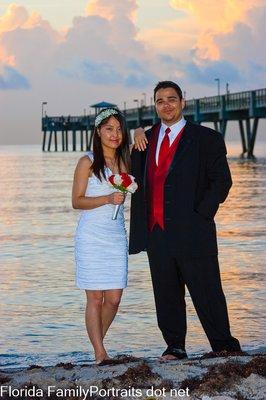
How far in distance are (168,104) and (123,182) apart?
0.57 meters

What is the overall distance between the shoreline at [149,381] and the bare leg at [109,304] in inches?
20.0

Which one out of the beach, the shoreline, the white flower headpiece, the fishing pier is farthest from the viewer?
the fishing pier

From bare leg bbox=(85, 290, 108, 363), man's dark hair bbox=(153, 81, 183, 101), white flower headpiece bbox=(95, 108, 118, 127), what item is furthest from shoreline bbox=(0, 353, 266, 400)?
man's dark hair bbox=(153, 81, 183, 101)

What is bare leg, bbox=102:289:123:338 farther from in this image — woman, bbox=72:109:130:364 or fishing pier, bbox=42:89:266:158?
fishing pier, bbox=42:89:266:158

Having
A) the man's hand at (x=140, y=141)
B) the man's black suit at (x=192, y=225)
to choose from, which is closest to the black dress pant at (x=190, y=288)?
the man's black suit at (x=192, y=225)

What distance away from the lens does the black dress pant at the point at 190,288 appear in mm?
5996

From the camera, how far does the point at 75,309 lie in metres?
9.10

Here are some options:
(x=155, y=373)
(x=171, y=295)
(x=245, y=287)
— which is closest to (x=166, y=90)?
(x=171, y=295)

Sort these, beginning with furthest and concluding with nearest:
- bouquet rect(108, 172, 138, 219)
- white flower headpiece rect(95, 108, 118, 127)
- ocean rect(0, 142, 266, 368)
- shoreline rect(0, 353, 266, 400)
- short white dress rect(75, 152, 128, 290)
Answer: ocean rect(0, 142, 266, 368) < white flower headpiece rect(95, 108, 118, 127) < short white dress rect(75, 152, 128, 290) < bouquet rect(108, 172, 138, 219) < shoreline rect(0, 353, 266, 400)

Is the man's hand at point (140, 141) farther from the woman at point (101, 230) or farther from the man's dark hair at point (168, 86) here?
the man's dark hair at point (168, 86)

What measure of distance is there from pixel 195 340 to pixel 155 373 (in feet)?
7.99

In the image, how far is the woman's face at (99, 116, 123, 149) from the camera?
598cm

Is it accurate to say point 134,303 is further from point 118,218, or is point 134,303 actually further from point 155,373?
point 155,373

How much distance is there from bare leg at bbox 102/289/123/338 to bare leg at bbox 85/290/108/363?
3 centimetres
